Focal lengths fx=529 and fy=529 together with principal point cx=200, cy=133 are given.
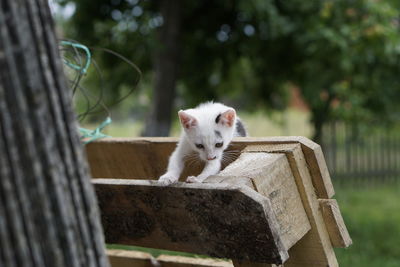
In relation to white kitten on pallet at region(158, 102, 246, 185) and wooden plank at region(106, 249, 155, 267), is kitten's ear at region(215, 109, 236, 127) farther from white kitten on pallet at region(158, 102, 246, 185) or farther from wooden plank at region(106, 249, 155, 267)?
wooden plank at region(106, 249, 155, 267)

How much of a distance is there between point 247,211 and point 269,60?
7.65 meters

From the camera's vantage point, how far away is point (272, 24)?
742 centimetres

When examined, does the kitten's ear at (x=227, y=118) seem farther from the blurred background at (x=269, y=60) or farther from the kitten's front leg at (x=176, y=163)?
the blurred background at (x=269, y=60)

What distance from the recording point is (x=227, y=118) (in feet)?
9.89

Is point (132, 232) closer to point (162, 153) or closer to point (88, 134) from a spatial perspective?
point (162, 153)

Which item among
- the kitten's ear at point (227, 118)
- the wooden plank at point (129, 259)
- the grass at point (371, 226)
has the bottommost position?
the grass at point (371, 226)

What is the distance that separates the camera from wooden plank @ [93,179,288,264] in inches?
62.4

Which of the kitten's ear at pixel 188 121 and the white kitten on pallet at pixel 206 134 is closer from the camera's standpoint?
the white kitten on pallet at pixel 206 134

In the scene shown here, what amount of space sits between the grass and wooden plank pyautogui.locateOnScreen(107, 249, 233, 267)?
12.0 ft

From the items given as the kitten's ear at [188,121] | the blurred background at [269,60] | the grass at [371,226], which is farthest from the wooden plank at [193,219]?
the grass at [371,226]

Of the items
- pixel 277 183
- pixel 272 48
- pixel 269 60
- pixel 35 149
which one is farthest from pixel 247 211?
pixel 269 60

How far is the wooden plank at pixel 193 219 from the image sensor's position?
1584 millimetres

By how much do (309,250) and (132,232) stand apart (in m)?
0.68

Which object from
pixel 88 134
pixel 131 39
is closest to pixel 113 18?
pixel 131 39
